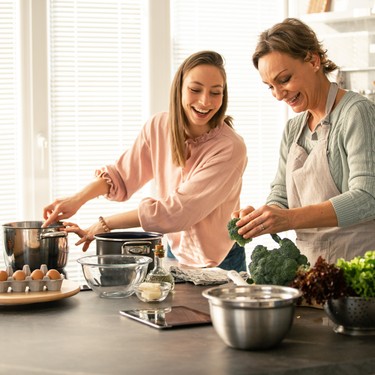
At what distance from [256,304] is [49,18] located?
3.29 m

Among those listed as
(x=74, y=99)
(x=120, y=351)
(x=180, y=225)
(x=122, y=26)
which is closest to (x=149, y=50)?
(x=122, y=26)

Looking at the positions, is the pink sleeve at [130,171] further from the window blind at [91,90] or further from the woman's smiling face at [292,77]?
the window blind at [91,90]

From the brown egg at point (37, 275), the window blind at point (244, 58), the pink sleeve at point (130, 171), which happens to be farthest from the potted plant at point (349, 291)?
the window blind at point (244, 58)

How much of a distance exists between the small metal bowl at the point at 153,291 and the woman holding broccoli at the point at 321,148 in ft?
1.21

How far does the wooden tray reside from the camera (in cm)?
240

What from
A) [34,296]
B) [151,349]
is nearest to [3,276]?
[34,296]

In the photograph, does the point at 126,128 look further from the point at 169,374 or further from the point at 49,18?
the point at 169,374

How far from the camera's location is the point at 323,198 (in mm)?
2889

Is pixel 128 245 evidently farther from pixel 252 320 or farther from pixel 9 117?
pixel 9 117

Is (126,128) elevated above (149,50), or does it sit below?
below

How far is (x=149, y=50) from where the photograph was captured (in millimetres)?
4965

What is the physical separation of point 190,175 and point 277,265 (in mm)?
1151

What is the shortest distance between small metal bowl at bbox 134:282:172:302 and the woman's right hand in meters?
0.80

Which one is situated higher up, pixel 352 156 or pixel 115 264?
pixel 352 156
